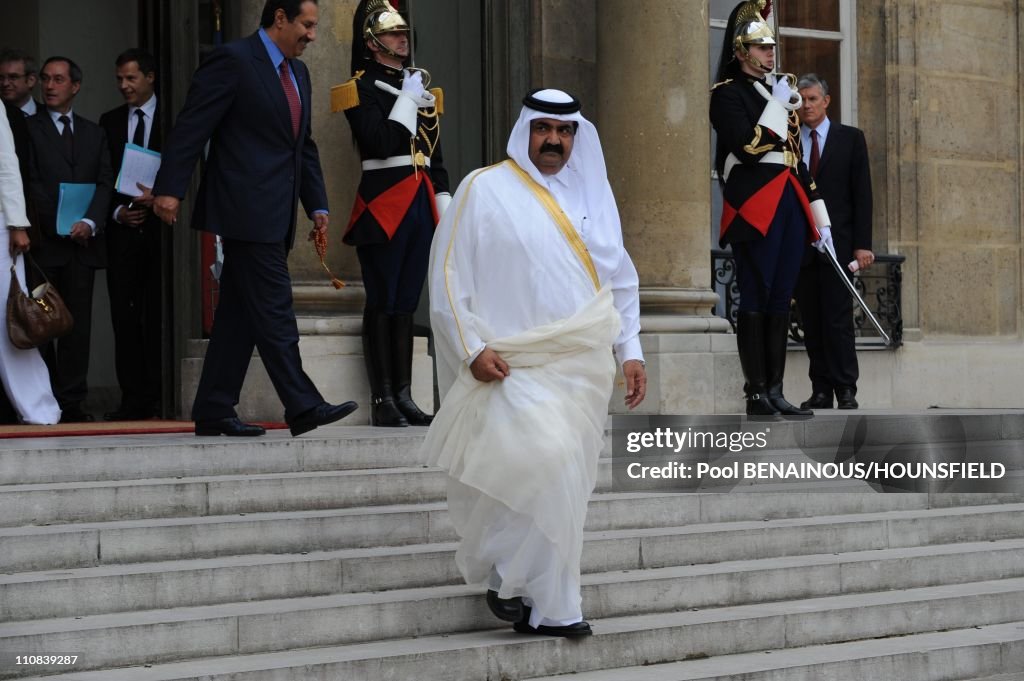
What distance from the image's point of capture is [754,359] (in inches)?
393

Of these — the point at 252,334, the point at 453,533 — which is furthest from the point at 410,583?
the point at 252,334

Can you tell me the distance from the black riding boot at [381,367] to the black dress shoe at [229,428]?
105 centimetres

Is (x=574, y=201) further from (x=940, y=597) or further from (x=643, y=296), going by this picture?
(x=643, y=296)

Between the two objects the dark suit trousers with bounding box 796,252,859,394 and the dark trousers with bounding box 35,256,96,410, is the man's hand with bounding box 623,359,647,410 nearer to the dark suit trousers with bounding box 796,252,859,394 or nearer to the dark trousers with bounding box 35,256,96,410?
the dark trousers with bounding box 35,256,96,410

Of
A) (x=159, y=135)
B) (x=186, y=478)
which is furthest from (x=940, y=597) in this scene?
(x=159, y=135)

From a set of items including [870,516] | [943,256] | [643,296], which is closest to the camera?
[870,516]

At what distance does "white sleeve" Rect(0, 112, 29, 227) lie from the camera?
8.78m

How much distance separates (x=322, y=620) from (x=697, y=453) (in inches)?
123

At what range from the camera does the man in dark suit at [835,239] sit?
11.4 meters

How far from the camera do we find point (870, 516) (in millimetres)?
8703

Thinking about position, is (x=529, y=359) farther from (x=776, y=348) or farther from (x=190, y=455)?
(x=776, y=348)

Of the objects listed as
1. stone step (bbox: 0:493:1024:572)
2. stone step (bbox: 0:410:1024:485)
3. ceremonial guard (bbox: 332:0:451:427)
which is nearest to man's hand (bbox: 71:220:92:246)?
ceremonial guard (bbox: 332:0:451:427)

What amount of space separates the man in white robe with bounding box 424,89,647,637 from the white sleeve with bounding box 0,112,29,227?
3.09 metres

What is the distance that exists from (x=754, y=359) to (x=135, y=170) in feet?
11.4
